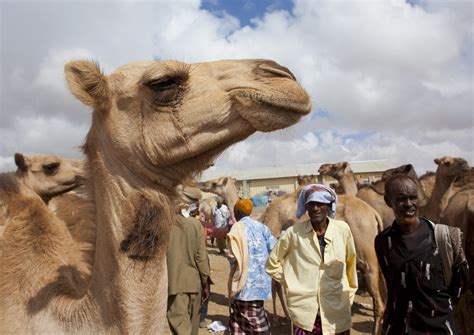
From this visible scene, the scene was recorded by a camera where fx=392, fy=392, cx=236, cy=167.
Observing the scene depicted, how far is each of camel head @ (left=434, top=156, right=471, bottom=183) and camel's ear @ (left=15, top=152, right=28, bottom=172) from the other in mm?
8621

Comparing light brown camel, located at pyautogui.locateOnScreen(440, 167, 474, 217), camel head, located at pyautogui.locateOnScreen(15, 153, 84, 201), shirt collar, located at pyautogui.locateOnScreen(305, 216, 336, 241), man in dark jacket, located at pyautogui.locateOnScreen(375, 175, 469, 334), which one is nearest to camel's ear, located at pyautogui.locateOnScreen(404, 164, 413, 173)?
light brown camel, located at pyautogui.locateOnScreen(440, 167, 474, 217)

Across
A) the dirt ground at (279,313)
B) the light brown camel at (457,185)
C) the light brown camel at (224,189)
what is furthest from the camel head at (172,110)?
the light brown camel at (224,189)

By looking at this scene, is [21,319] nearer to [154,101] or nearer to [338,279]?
[154,101]

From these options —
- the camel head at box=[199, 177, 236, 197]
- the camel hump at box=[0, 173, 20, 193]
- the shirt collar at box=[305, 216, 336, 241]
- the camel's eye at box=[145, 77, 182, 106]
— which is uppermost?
the camel head at box=[199, 177, 236, 197]

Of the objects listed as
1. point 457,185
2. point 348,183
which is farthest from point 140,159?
point 348,183

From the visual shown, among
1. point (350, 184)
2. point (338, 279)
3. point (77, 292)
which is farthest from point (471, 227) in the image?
point (350, 184)

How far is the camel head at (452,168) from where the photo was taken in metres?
8.86

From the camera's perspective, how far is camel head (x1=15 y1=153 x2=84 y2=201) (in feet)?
21.7

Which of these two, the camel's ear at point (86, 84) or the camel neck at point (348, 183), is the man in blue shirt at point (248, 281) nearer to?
the camel's ear at point (86, 84)

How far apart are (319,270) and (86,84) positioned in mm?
2355

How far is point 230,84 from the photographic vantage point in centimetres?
212

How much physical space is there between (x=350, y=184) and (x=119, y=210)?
11.6 m

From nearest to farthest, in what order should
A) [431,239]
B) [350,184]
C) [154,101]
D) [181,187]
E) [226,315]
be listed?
[154,101], [181,187], [431,239], [226,315], [350,184]

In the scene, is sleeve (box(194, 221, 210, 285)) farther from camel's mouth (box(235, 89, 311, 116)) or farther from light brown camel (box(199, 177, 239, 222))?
light brown camel (box(199, 177, 239, 222))
